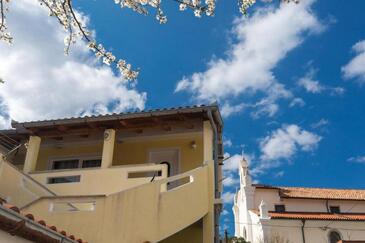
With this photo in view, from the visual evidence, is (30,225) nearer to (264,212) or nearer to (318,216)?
(264,212)

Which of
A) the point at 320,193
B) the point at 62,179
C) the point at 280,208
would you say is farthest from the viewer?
the point at 320,193

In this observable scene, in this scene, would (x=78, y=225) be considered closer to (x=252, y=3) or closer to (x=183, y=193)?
(x=183, y=193)

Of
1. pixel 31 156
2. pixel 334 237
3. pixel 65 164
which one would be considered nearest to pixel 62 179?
pixel 65 164

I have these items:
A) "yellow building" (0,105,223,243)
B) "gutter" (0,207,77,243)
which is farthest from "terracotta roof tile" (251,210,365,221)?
"gutter" (0,207,77,243)

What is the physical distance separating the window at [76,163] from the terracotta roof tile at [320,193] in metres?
27.2

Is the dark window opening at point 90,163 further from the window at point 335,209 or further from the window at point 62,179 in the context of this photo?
the window at point 335,209

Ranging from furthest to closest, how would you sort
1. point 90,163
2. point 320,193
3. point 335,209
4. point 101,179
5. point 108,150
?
point 320,193
point 335,209
point 90,163
point 108,150
point 101,179

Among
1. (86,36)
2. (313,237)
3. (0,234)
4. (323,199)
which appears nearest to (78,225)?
(0,234)

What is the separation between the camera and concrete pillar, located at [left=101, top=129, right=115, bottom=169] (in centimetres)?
1138

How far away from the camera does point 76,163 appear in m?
14.0

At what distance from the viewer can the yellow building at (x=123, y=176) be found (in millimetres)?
9078

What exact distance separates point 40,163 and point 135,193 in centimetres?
626

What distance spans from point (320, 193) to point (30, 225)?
36.3 meters

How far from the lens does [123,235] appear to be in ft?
29.0
